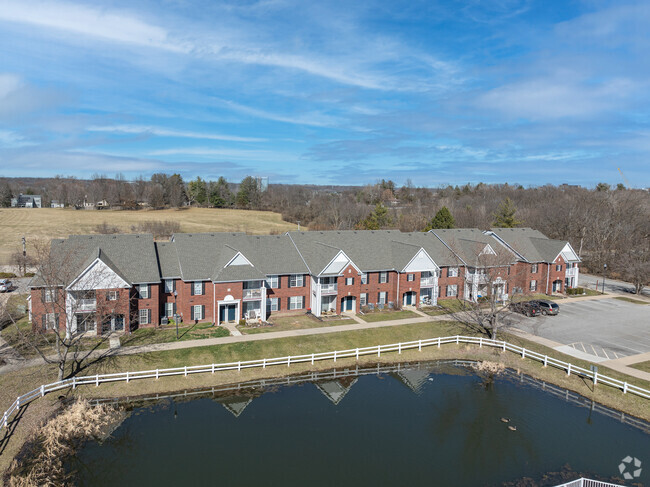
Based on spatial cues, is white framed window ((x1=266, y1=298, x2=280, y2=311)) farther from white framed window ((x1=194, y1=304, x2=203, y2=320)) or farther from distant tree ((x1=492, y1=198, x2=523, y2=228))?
distant tree ((x1=492, y1=198, x2=523, y2=228))

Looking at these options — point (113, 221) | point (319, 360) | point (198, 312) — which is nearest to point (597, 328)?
point (319, 360)

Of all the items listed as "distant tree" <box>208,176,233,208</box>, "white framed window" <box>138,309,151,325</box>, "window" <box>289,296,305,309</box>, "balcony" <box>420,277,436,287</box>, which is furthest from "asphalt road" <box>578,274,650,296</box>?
Answer: "distant tree" <box>208,176,233,208</box>

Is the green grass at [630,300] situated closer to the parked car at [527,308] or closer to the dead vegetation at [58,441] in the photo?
the parked car at [527,308]

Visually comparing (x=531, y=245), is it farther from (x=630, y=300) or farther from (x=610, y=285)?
(x=610, y=285)

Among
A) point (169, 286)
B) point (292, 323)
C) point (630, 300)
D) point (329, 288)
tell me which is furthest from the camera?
point (630, 300)

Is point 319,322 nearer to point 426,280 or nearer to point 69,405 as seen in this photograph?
point 426,280

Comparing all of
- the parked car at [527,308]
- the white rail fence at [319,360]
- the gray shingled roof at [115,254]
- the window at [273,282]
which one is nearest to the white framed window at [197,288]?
the gray shingled roof at [115,254]

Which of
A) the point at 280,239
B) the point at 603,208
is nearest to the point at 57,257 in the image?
the point at 280,239
